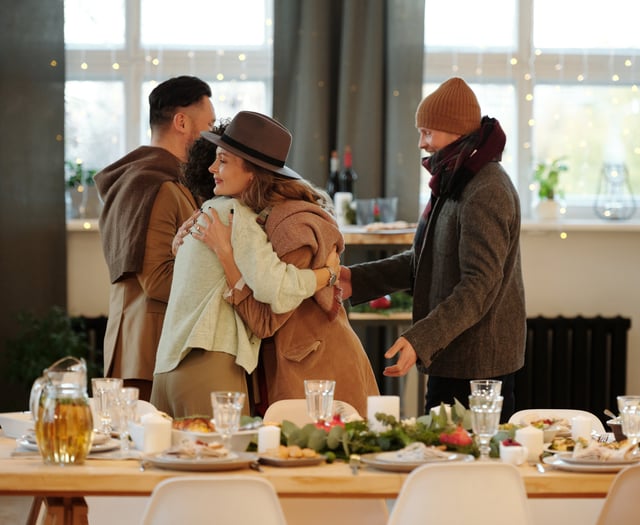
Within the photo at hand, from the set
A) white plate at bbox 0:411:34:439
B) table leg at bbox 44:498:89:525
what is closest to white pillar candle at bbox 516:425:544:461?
table leg at bbox 44:498:89:525

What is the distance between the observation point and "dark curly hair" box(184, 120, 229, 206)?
3234mm

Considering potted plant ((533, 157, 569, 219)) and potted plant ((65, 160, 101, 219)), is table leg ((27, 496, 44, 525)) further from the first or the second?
potted plant ((533, 157, 569, 219))

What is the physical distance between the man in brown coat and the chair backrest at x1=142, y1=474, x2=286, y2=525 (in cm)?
134

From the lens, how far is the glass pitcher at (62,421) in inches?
91.0

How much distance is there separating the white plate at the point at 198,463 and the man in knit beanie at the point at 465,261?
3.09 feet

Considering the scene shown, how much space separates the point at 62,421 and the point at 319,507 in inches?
35.5

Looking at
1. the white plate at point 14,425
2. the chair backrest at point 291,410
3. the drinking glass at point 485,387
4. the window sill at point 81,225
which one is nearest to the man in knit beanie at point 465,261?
the chair backrest at point 291,410

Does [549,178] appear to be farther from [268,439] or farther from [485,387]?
[268,439]

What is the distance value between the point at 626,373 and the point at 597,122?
1.40 meters

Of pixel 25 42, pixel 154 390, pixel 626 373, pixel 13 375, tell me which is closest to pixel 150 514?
pixel 154 390

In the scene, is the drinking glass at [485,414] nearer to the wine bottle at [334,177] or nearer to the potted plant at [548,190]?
the wine bottle at [334,177]

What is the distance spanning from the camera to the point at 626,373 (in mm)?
5949

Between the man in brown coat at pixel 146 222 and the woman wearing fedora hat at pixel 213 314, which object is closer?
the woman wearing fedora hat at pixel 213 314

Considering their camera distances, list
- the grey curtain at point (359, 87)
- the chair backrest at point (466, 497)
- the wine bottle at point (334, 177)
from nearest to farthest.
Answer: the chair backrest at point (466, 497)
the wine bottle at point (334, 177)
the grey curtain at point (359, 87)
